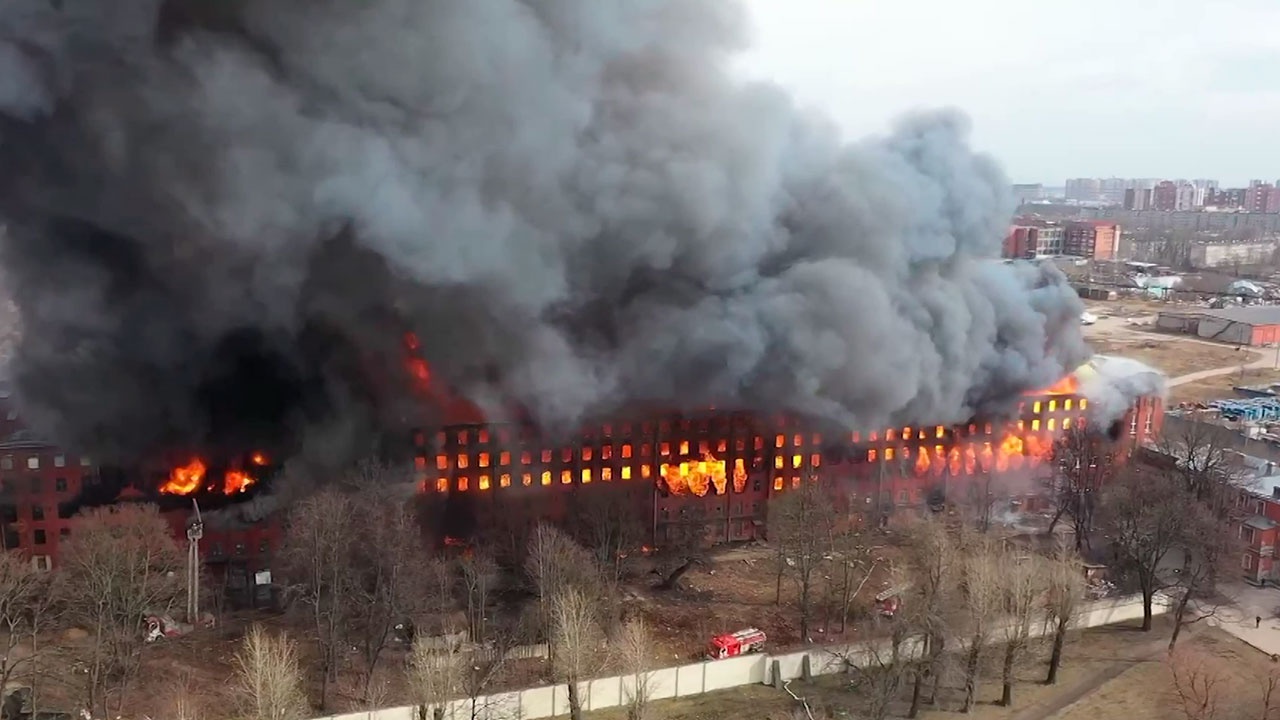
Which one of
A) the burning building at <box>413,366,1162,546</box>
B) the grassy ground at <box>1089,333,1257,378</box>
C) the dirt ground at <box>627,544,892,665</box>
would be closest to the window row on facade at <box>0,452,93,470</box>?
the burning building at <box>413,366,1162,546</box>

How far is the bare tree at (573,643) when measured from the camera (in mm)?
21469

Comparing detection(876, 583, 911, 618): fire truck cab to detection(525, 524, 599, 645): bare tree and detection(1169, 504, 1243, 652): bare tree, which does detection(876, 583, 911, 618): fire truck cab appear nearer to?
Result: detection(1169, 504, 1243, 652): bare tree

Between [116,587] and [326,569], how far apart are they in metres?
4.63

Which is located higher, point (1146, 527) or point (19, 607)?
point (1146, 527)

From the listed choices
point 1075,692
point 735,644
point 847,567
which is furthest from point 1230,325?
point 735,644

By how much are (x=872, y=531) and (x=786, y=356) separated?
22.2 ft

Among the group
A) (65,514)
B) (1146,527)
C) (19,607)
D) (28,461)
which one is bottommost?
(19,607)

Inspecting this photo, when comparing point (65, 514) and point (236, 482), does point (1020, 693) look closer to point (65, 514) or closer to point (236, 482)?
point (236, 482)

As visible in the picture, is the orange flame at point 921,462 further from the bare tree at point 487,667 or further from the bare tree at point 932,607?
the bare tree at point 487,667

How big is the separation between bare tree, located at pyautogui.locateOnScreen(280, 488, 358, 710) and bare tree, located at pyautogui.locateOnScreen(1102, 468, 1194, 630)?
69.4 ft

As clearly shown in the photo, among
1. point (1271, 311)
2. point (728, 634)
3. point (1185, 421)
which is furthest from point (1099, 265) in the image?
point (728, 634)

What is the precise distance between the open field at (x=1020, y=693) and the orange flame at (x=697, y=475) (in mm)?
11072

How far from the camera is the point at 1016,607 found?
76.9 ft

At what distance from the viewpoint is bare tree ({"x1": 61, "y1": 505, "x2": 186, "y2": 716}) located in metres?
22.7
